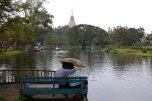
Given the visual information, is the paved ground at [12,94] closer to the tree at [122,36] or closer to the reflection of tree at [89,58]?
the reflection of tree at [89,58]

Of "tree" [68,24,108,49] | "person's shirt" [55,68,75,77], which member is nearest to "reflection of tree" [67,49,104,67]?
"person's shirt" [55,68,75,77]

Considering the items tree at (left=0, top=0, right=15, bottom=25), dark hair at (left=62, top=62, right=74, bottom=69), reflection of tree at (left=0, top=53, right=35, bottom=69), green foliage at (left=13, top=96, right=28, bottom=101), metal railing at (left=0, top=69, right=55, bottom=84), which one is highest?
tree at (left=0, top=0, right=15, bottom=25)

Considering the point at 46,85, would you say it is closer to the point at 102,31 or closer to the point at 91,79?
the point at 91,79

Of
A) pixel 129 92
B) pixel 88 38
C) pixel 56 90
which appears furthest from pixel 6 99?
pixel 88 38

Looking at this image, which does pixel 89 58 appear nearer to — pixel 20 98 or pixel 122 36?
pixel 20 98

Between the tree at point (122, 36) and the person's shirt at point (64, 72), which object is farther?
the tree at point (122, 36)

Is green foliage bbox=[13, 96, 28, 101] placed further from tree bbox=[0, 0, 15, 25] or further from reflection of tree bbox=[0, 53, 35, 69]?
reflection of tree bbox=[0, 53, 35, 69]

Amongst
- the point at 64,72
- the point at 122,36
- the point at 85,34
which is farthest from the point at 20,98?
the point at 85,34

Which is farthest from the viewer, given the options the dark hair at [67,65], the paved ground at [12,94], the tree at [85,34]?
the tree at [85,34]

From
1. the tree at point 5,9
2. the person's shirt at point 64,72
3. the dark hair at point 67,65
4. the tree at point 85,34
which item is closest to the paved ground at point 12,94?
the person's shirt at point 64,72

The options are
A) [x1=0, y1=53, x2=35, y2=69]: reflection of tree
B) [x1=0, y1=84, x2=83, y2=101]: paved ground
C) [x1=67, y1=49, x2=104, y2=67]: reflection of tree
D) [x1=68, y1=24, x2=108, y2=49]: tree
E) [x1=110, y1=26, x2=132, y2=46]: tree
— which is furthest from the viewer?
[x1=68, y1=24, x2=108, y2=49]: tree

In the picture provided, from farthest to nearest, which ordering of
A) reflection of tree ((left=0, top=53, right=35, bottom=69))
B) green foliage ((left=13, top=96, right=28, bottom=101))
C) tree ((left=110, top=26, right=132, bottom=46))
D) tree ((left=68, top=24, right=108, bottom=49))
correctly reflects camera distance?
tree ((left=68, top=24, right=108, bottom=49)), tree ((left=110, top=26, right=132, bottom=46)), reflection of tree ((left=0, top=53, right=35, bottom=69)), green foliage ((left=13, top=96, right=28, bottom=101))

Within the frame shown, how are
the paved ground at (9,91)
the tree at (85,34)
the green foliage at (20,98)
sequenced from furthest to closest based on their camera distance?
1. the tree at (85,34)
2. the paved ground at (9,91)
3. the green foliage at (20,98)

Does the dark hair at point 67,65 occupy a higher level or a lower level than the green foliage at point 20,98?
higher
